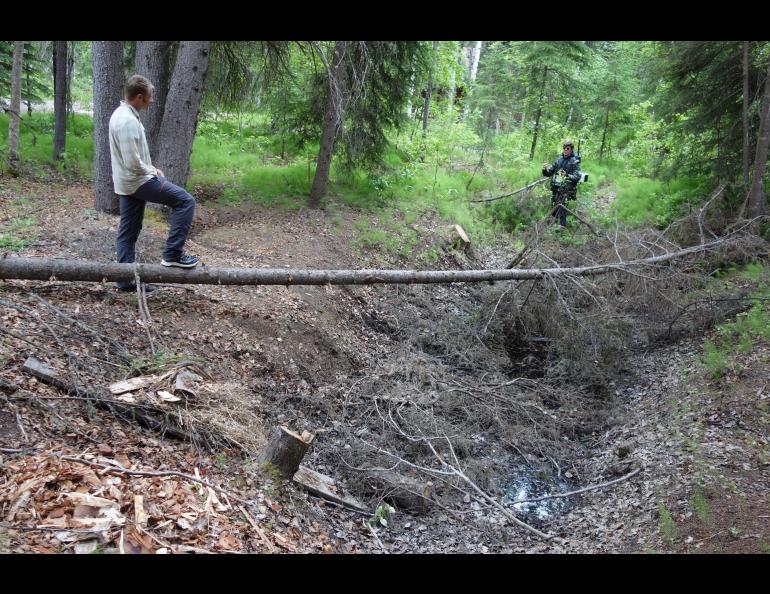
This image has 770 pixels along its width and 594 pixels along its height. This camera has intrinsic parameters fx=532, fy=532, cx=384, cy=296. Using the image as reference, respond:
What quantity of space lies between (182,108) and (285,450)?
22.8ft

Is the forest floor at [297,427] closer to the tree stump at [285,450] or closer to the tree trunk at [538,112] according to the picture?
the tree stump at [285,450]

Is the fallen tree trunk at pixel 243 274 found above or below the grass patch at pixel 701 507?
above

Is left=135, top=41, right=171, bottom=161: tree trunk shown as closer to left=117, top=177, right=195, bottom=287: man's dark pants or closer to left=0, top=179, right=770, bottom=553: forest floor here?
left=0, top=179, right=770, bottom=553: forest floor

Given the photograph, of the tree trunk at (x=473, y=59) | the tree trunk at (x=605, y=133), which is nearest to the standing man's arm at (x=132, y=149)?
the tree trunk at (x=605, y=133)

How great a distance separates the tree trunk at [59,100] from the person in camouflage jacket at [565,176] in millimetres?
11552

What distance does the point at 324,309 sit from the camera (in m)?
8.73

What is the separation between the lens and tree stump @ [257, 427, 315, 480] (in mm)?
4855

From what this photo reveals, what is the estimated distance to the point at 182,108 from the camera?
30.5 ft

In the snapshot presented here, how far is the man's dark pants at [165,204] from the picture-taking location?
6.25 metres

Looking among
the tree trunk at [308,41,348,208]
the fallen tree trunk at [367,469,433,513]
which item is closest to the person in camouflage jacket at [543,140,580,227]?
the tree trunk at [308,41,348,208]

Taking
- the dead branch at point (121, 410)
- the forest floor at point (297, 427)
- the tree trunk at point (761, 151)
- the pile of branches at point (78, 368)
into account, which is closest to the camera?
the forest floor at point (297, 427)

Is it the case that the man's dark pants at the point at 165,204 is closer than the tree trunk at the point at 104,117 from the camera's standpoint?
Yes

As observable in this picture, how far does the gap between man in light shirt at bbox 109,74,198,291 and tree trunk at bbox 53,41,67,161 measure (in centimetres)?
834
